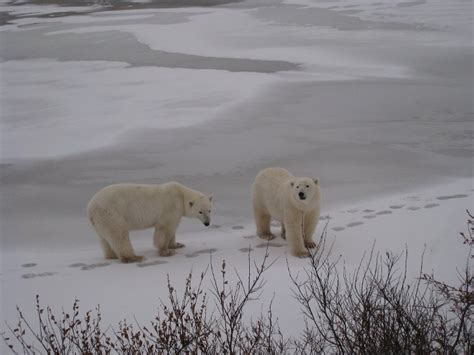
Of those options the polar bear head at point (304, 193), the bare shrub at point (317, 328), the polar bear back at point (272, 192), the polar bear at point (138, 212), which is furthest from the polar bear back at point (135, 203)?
the polar bear head at point (304, 193)

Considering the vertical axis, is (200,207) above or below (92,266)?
above

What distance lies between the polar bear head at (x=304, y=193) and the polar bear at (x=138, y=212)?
705 millimetres

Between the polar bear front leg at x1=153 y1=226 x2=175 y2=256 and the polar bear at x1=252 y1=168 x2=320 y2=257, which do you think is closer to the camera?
the polar bear at x1=252 y1=168 x2=320 y2=257

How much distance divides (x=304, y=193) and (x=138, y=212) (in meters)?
1.24

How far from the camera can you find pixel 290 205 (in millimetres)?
4367

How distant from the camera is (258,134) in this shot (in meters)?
8.31

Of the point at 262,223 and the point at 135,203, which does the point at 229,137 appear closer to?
the point at 262,223

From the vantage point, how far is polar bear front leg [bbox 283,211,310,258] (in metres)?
4.34

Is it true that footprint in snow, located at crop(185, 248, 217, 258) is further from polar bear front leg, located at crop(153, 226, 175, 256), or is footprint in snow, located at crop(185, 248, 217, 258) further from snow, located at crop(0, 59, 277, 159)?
snow, located at crop(0, 59, 277, 159)

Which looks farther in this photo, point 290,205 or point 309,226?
point 309,226

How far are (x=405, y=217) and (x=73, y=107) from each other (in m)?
6.82

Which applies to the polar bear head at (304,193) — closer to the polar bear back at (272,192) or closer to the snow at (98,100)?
the polar bear back at (272,192)

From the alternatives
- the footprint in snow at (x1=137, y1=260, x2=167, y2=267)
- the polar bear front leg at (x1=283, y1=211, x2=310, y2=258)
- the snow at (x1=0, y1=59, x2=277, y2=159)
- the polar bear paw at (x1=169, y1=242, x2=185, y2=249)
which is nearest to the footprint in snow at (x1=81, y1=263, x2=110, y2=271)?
the footprint in snow at (x1=137, y1=260, x2=167, y2=267)

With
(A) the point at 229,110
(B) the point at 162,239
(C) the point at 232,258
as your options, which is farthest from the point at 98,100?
(C) the point at 232,258
